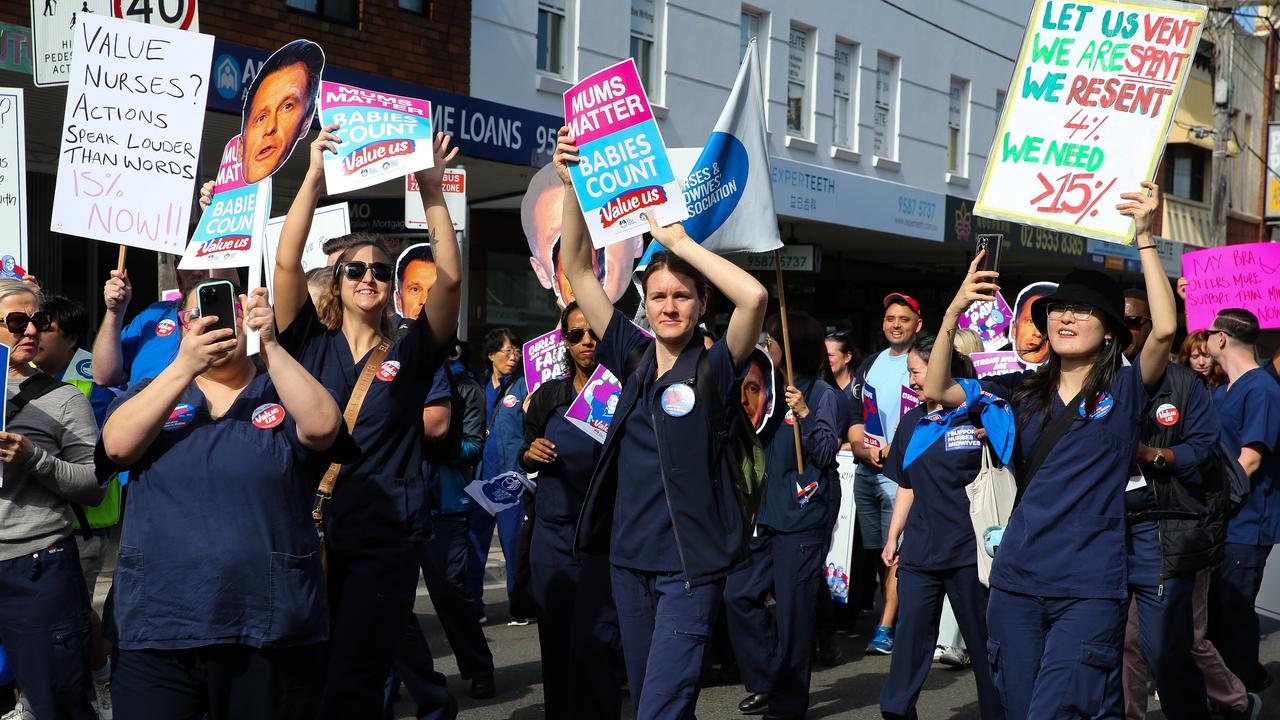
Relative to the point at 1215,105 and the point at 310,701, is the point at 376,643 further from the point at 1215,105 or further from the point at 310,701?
the point at 1215,105

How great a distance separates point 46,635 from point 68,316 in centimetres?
179

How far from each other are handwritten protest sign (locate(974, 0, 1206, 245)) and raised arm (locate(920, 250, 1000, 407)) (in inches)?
30.1

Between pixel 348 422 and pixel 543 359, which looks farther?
pixel 543 359

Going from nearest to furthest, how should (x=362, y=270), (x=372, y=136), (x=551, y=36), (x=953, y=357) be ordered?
(x=362, y=270) → (x=372, y=136) → (x=953, y=357) → (x=551, y=36)

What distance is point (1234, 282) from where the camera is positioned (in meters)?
9.53

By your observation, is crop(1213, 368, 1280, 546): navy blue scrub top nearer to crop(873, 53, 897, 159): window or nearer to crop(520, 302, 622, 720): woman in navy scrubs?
crop(520, 302, 622, 720): woman in navy scrubs

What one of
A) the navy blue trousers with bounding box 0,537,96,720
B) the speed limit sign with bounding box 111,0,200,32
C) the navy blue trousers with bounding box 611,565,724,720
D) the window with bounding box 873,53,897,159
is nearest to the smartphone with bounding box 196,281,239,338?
the navy blue trousers with bounding box 611,565,724,720

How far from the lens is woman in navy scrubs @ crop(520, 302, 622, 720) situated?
591 cm

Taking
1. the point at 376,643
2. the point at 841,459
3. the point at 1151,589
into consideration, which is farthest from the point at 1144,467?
the point at 841,459

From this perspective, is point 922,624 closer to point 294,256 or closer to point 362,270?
point 362,270

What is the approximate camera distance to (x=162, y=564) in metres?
4.06

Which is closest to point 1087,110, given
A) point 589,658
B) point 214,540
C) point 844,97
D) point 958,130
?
point 589,658

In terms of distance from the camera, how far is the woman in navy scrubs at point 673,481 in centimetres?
499

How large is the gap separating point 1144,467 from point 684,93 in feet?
46.4
